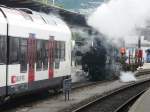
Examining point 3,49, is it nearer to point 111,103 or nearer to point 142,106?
point 142,106

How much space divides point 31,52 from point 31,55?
0.31ft

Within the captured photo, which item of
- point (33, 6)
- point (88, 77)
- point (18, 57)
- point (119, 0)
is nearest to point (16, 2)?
point (33, 6)

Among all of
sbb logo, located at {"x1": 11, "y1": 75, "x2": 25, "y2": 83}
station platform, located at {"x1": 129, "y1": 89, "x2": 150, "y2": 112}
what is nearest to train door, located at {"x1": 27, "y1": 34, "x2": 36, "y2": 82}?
sbb logo, located at {"x1": 11, "y1": 75, "x2": 25, "y2": 83}

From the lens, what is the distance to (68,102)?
20047mm

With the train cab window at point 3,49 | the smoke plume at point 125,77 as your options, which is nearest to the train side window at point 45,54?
the train cab window at point 3,49

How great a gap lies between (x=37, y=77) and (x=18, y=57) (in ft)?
6.18

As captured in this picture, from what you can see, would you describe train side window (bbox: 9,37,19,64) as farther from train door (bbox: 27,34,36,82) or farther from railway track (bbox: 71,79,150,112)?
railway track (bbox: 71,79,150,112)

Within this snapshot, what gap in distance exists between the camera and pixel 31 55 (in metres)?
17.6

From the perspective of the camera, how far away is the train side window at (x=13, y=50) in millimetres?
15807

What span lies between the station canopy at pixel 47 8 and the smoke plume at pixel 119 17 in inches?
37.9

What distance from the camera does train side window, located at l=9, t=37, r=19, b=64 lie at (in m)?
15.8

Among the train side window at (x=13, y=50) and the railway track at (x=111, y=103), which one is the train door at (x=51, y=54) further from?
the train side window at (x=13, y=50)

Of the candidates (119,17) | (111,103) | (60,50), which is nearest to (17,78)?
(60,50)

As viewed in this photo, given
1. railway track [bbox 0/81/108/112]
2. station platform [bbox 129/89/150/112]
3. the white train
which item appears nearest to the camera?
station platform [bbox 129/89/150/112]
